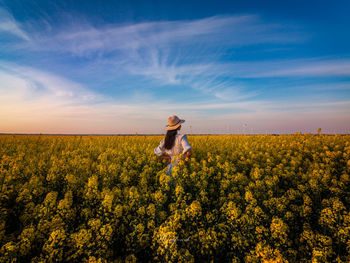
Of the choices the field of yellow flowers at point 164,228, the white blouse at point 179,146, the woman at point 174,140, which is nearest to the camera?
the field of yellow flowers at point 164,228

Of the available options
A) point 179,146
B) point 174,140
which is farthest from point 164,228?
point 174,140

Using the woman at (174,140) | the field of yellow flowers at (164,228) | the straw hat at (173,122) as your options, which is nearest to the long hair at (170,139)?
the woman at (174,140)

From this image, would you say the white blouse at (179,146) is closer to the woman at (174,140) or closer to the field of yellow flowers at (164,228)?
the woman at (174,140)

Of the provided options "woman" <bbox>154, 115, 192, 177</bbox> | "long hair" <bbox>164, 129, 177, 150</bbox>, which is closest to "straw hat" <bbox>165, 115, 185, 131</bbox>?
"woman" <bbox>154, 115, 192, 177</bbox>

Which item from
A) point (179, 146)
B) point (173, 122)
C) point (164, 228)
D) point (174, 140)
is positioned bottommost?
point (164, 228)

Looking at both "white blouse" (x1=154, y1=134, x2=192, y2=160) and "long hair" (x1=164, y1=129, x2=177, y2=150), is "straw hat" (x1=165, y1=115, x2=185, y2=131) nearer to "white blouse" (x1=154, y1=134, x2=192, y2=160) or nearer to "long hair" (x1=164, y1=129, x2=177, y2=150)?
"long hair" (x1=164, y1=129, x2=177, y2=150)

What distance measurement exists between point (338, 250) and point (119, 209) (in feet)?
11.9

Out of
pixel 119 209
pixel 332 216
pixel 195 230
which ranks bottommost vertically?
pixel 195 230

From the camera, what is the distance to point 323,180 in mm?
4625

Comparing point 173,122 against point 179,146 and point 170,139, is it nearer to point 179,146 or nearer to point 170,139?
point 170,139

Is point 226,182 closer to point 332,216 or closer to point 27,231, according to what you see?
point 332,216

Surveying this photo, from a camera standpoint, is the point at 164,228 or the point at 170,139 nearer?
the point at 164,228

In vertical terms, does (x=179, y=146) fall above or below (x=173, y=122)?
below

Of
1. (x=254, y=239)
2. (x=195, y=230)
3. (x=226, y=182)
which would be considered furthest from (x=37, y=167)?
(x=254, y=239)
